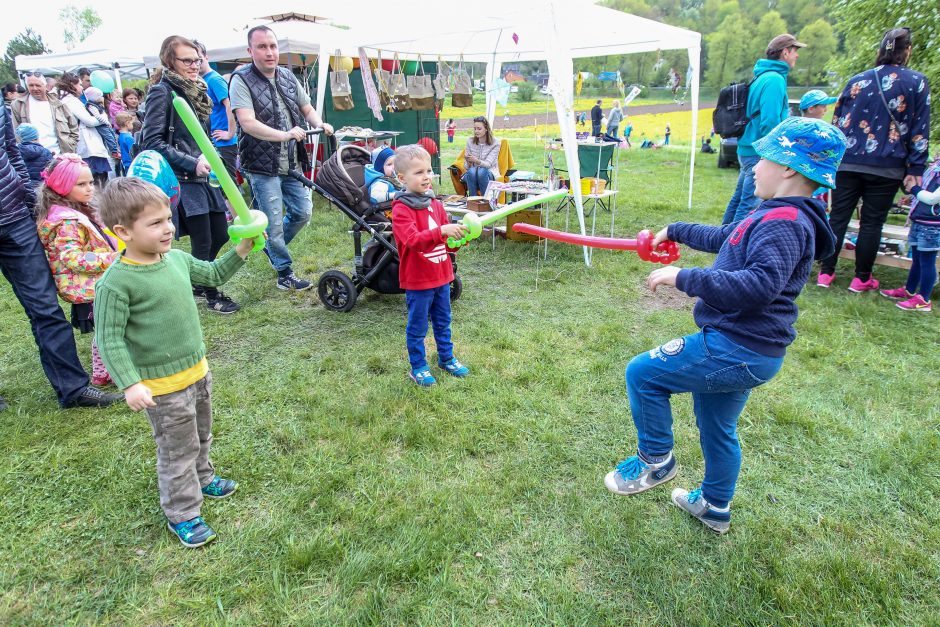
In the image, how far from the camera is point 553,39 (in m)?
5.87

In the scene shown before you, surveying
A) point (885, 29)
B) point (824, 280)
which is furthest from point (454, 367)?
point (885, 29)

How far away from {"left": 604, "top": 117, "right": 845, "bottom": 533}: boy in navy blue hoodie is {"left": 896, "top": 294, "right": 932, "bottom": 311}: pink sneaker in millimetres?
3992

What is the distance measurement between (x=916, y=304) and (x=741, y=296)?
177 inches

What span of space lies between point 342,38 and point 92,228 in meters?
6.50

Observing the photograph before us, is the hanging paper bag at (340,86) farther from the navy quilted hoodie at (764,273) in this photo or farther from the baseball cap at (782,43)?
the navy quilted hoodie at (764,273)

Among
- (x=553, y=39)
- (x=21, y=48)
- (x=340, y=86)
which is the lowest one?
(x=340, y=86)

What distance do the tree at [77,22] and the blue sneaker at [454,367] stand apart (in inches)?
3342

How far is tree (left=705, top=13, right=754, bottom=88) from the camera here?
43.4 metres

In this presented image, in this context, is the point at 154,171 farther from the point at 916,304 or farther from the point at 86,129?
the point at 916,304

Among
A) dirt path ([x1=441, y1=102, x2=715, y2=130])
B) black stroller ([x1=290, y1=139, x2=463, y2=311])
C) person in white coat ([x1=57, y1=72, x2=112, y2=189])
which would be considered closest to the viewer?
black stroller ([x1=290, y1=139, x2=463, y2=311])

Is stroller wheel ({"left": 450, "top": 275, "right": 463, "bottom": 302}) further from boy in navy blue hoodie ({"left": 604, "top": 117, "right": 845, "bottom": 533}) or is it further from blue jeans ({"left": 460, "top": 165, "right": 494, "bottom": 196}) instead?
blue jeans ({"left": 460, "top": 165, "right": 494, "bottom": 196})

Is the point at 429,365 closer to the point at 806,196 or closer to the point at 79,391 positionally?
the point at 79,391

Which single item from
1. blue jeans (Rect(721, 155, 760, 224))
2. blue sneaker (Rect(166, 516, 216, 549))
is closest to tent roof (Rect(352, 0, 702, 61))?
blue jeans (Rect(721, 155, 760, 224))

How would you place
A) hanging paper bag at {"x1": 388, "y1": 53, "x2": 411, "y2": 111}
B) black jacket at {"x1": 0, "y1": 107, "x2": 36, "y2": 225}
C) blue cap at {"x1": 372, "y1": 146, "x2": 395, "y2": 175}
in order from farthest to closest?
hanging paper bag at {"x1": 388, "y1": 53, "x2": 411, "y2": 111} → blue cap at {"x1": 372, "y1": 146, "x2": 395, "y2": 175} → black jacket at {"x1": 0, "y1": 107, "x2": 36, "y2": 225}
